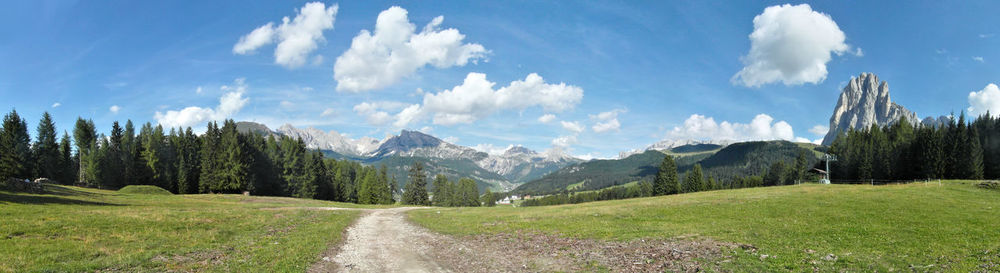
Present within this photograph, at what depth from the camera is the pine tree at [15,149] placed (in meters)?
71.8

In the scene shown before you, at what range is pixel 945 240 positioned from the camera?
18.2 m

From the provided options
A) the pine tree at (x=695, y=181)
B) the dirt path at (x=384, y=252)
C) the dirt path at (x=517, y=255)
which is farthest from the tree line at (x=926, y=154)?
the dirt path at (x=384, y=252)

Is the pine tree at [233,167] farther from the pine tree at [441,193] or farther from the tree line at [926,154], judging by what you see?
the tree line at [926,154]

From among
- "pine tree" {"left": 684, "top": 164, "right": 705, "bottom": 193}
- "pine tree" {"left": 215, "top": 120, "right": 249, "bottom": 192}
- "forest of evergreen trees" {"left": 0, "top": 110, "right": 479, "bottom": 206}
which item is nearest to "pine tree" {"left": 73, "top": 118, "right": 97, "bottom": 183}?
"forest of evergreen trees" {"left": 0, "top": 110, "right": 479, "bottom": 206}

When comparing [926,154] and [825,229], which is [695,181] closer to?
[926,154]

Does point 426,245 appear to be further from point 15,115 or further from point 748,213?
point 15,115

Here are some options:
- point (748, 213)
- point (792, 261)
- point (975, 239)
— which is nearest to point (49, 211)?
point (792, 261)

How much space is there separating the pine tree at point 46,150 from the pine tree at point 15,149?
3.19 meters

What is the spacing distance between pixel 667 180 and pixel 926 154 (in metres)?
50.2

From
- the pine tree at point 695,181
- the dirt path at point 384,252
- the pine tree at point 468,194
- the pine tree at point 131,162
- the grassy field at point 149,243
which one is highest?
the pine tree at point 131,162

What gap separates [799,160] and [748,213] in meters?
125

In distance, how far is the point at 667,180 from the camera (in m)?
109

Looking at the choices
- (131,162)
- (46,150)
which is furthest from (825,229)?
(46,150)

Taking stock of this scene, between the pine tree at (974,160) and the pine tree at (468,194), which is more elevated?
the pine tree at (974,160)
